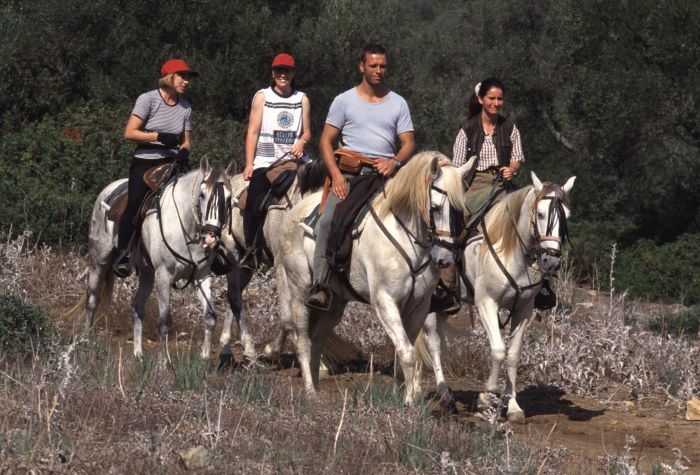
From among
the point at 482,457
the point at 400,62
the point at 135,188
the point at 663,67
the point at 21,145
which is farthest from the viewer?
the point at 400,62

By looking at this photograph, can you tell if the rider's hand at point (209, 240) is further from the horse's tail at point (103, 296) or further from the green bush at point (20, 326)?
the horse's tail at point (103, 296)

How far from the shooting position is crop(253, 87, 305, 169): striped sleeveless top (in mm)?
11781

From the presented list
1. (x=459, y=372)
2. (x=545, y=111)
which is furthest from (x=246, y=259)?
(x=545, y=111)

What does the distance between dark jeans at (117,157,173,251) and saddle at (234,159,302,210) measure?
1026 mm

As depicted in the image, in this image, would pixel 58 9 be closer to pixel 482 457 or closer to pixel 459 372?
pixel 459 372

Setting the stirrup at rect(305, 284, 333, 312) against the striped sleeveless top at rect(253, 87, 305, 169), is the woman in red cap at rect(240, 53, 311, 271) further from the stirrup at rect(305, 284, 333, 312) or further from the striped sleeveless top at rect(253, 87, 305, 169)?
the stirrup at rect(305, 284, 333, 312)

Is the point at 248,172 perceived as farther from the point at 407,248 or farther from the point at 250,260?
the point at 407,248

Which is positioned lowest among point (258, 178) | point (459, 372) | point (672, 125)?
point (459, 372)

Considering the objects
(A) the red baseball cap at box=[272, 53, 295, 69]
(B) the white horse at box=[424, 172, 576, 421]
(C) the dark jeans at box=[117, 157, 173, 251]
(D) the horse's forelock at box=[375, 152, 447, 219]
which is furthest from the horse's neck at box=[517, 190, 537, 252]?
(C) the dark jeans at box=[117, 157, 173, 251]

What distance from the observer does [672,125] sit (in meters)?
26.4

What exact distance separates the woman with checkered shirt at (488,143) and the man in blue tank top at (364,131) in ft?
4.46

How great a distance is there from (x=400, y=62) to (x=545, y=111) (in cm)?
511

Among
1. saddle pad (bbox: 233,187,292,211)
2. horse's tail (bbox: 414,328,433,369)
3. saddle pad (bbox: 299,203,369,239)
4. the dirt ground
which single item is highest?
saddle pad (bbox: 233,187,292,211)

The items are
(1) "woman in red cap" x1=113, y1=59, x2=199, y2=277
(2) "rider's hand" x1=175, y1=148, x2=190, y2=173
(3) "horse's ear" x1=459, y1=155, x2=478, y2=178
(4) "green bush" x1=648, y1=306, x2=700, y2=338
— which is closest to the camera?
(3) "horse's ear" x1=459, y1=155, x2=478, y2=178
